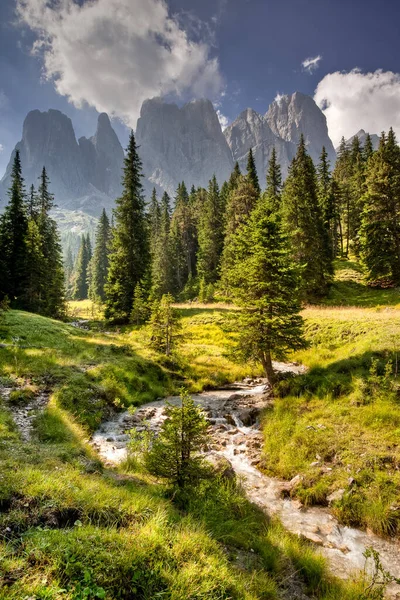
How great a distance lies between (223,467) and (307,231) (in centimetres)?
3235

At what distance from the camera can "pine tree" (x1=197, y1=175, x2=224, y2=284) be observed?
53.5 m

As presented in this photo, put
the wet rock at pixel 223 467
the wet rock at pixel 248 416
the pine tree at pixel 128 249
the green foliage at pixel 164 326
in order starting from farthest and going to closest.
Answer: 1. the pine tree at pixel 128 249
2. the green foliage at pixel 164 326
3. the wet rock at pixel 248 416
4. the wet rock at pixel 223 467

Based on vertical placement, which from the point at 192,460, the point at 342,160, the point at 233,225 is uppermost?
the point at 342,160

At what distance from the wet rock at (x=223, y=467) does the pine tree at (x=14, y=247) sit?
1225 inches

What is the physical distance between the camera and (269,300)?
12.6m

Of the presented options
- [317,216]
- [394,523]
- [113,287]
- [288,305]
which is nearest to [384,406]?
[394,523]

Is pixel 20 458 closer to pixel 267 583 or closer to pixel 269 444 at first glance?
pixel 267 583

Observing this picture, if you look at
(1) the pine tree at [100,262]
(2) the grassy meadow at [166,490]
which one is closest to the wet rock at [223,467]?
(2) the grassy meadow at [166,490]

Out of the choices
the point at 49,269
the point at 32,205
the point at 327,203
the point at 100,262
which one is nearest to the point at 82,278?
the point at 100,262

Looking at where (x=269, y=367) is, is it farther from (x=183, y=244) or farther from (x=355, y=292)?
(x=183, y=244)

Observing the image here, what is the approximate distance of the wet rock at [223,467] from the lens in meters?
8.30

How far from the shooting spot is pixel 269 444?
1026 centimetres

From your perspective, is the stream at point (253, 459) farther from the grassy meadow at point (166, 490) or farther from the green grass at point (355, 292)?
the green grass at point (355, 292)

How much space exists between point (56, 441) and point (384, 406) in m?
10.7
